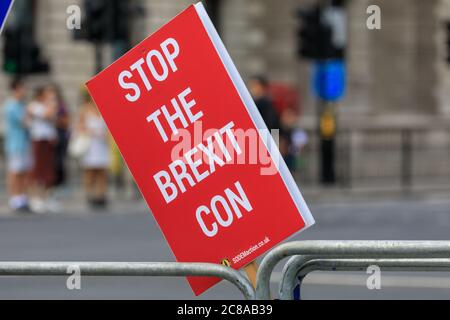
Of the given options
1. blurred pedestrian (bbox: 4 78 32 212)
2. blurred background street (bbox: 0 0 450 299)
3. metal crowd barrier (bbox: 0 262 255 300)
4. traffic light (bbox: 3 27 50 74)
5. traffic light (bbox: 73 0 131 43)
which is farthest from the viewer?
traffic light (bbox: 3 27 50 74)

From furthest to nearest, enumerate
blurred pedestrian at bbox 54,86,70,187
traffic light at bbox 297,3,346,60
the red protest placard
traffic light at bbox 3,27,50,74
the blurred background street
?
traffic light at bbox 297,3,346,60 → traffic light at bbox 3,27,50,74 → blurred pedestrian at bbox 54,86,70,187 → the blurred background street → the red protest placard

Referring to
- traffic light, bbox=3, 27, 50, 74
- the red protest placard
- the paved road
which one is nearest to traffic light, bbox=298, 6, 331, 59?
the paved road

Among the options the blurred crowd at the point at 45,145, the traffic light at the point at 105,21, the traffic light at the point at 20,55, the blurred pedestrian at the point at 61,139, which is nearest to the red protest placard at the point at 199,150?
the blurred crowd at the point at 45,145

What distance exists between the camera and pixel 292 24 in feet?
110

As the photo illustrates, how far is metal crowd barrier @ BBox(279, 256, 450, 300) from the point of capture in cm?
413

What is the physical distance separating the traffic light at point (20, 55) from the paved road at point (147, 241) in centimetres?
311

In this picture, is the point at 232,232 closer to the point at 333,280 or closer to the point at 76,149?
the point at 333,280

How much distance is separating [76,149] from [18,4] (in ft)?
29.1

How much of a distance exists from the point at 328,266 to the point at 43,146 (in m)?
16.7

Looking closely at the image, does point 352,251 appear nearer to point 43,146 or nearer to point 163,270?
point 163,270

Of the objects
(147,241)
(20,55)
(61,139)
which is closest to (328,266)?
(147,241)

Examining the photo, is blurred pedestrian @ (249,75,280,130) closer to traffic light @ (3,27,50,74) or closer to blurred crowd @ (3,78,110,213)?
blurred crowd @ (3,78,110,213)

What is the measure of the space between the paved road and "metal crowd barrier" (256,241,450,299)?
6028 mm

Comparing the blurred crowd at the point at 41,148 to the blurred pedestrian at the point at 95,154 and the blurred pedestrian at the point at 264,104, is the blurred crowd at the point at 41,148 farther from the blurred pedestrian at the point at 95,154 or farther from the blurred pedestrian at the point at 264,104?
the blurred pedestrian at the point at 264,104
